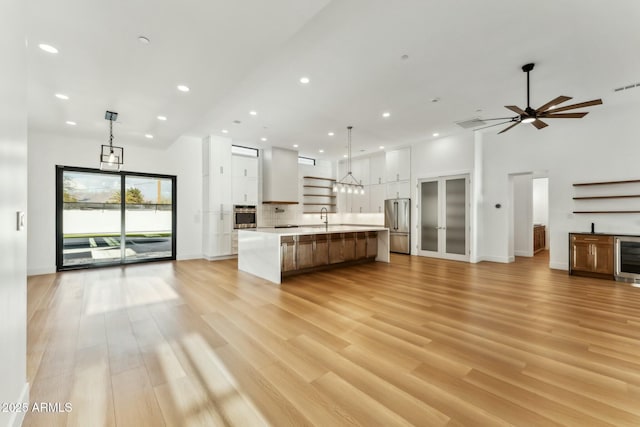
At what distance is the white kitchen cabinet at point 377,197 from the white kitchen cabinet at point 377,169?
0.18 metres

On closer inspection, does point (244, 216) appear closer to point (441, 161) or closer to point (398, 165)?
point (398, 165)

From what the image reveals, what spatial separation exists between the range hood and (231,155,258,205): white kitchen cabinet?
→ 310 millimetres

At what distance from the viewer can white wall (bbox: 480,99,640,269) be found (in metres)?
5.34

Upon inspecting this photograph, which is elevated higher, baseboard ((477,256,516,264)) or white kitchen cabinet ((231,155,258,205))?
white kitchen cabinet ((231,155,258,205))

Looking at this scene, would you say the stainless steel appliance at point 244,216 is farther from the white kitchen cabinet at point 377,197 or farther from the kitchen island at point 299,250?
the white kitchen cabinet at point 377,197

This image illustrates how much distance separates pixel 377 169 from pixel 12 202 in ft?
29.0

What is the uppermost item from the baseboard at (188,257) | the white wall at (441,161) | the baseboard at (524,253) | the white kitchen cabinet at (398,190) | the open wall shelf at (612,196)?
the white wall at (441,161)

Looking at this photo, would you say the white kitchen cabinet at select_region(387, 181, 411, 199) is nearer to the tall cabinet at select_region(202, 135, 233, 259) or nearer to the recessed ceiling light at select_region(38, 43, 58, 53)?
the tall cabinet at select_region(202, 135, 233, 259)

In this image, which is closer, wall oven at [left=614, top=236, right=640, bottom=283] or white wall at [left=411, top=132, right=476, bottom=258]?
wall oven at [left=614, top=236, right=640, bottom=283]

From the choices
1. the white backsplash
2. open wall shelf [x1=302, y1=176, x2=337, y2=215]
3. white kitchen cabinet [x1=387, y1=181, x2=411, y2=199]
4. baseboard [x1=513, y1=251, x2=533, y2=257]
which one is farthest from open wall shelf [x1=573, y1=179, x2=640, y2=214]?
open wall shelf [x1=302, y1=176, x2=337, y2=215]

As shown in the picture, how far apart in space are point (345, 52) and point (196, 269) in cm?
527

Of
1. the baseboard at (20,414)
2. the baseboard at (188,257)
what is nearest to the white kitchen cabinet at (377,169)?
the baseboard at (188,257)

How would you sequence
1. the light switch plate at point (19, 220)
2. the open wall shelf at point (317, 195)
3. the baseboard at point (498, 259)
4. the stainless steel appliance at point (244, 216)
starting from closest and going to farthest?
→ the light switch plate at point (19, 220)
the baseboard at point (498, 259)
the stainless steel appliance at point (244, 216)
the open wall shelf at point (317, 195)

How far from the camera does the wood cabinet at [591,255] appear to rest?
5.12 m
